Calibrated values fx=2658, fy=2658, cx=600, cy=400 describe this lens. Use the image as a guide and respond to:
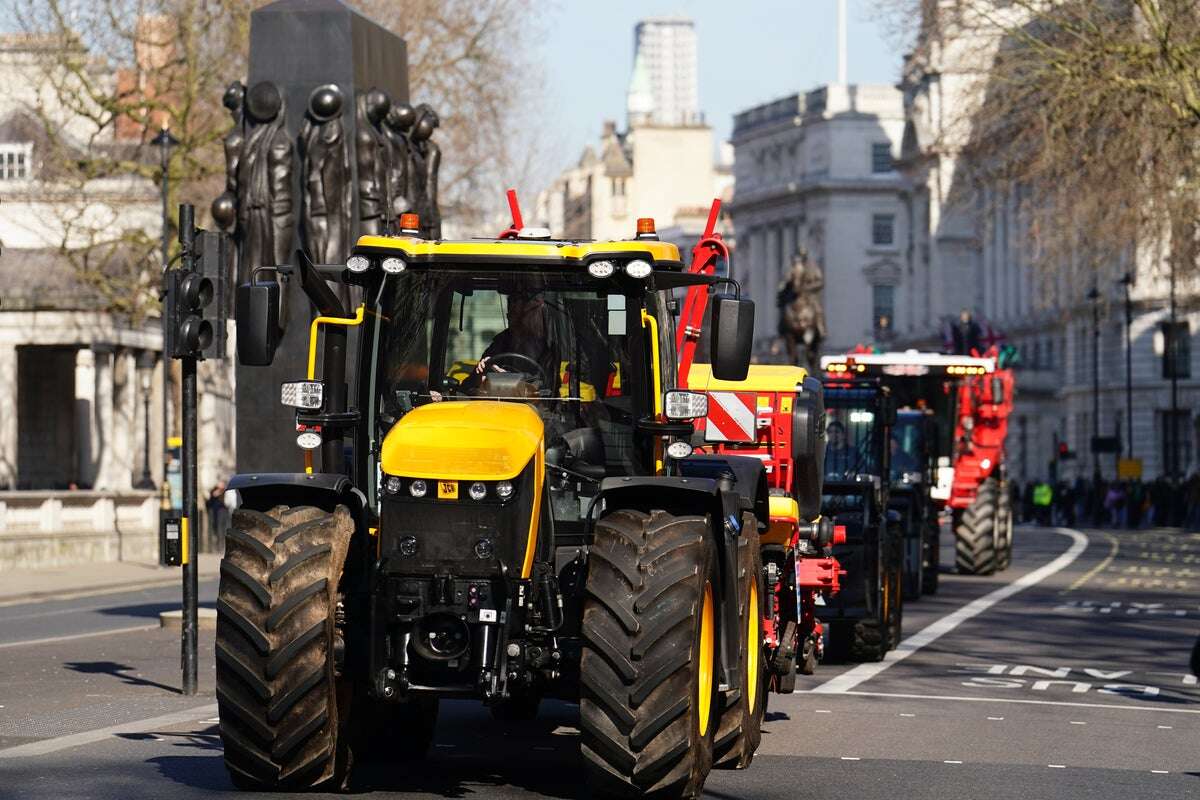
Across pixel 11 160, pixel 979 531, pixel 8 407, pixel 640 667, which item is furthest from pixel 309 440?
pixel 11 160

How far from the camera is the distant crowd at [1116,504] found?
8419 centimetres

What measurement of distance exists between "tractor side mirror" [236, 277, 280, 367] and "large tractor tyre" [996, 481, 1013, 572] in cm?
3001

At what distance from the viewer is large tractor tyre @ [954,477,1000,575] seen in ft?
137

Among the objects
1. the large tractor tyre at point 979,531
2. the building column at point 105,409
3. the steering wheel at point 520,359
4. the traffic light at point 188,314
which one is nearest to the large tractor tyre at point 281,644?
the steering wheel at point 520,359

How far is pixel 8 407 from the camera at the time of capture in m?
68.7

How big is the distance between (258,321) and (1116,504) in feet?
251

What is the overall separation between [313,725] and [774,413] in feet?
31.2

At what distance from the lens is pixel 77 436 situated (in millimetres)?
77875

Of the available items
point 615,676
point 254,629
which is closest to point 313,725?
point 254,629

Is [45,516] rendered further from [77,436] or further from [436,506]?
[436,506]

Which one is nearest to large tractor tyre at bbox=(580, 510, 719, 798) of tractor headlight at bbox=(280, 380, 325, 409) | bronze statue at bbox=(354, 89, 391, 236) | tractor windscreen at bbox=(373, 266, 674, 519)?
tractor windscreen at bbox=(373, 266, 674, 519)

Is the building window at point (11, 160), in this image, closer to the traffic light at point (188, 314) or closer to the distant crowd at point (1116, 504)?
the distant crowd at point (1116, 504)

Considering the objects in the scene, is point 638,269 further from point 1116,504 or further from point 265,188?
point 1116,504

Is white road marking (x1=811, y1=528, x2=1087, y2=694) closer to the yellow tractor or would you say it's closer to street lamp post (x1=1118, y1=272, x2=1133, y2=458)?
the yellow tractor
